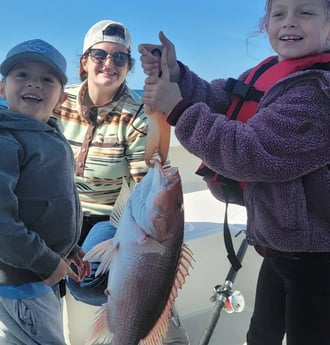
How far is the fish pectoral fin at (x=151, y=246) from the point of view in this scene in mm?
1313

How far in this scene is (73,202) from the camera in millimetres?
1819

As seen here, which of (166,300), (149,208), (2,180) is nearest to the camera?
(149,208)

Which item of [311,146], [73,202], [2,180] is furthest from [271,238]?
[2,180]

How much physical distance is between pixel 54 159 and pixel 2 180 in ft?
0.85

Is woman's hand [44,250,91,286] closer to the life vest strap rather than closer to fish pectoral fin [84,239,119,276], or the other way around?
fish pectoral fin [84,239,119,276]

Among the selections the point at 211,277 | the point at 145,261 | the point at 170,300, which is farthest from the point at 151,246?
the point at 211,277

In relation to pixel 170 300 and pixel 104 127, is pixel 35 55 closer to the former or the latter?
pixel 104 127

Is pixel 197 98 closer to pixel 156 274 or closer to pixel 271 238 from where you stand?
pixel 271 238

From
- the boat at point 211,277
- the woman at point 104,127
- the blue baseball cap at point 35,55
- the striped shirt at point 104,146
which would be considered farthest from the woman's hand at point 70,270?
the boat at point 211,277

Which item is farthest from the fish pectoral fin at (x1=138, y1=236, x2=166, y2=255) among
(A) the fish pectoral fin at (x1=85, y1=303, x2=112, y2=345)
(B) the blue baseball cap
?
(B) the blue baseball cap

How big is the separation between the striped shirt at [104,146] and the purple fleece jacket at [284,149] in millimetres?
1064

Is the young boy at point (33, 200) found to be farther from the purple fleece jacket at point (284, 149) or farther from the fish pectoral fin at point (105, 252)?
the purple fleece jacket at point (284, 149)

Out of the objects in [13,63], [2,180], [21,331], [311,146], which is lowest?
[21,331]

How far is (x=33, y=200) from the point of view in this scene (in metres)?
1.68
